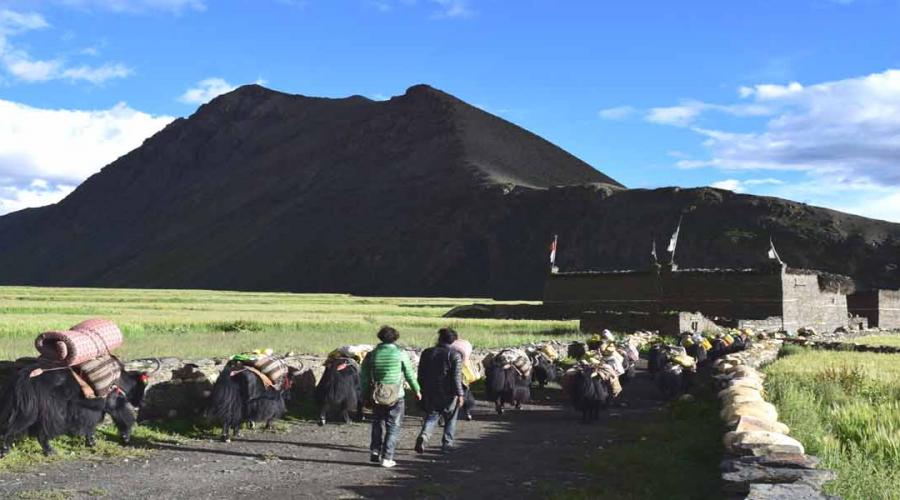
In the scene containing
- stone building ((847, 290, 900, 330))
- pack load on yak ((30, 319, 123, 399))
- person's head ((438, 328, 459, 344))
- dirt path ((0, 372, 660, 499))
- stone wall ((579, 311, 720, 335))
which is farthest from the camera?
stone building ((847, 290, 900, 330))

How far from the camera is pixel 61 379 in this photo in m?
10.8

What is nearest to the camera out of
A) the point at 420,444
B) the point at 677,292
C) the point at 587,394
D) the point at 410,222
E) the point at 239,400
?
the point at 420,444

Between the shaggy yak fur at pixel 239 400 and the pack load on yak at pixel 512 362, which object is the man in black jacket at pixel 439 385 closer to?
the shaggy yak fur at pixel 239 400

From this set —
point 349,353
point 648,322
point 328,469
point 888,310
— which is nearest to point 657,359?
point 349,353

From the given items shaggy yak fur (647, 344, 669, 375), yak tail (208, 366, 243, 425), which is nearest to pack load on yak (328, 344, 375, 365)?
yak tail (208, 366, 243, 425)

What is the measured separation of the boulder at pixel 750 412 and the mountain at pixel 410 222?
3001 inches

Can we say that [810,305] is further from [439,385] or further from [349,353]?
[439,385]

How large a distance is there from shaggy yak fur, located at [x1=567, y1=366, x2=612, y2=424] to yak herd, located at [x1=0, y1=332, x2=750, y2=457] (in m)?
0.02

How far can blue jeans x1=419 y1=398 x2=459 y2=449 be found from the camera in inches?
458

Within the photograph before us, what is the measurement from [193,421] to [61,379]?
2.89 meters

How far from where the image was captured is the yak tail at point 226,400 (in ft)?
40.0

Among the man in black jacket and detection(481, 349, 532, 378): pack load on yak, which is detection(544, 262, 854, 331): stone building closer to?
detection(481, 349, 532, 378): pack load on yak

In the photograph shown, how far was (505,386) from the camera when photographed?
16.5 metres

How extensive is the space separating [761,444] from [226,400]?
25.0 feet
